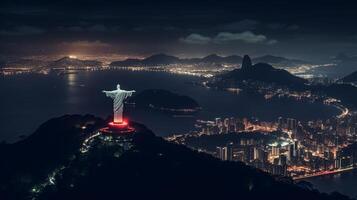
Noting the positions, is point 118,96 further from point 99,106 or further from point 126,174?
point 99,106

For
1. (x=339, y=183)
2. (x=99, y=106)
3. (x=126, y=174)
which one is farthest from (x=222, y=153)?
(x=99, y=106)

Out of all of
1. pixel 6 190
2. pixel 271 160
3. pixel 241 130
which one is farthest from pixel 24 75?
pixel 6 190

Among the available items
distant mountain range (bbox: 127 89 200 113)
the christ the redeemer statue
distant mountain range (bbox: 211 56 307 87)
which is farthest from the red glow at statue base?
distant mountain range (bbox: 211 56 307 87)

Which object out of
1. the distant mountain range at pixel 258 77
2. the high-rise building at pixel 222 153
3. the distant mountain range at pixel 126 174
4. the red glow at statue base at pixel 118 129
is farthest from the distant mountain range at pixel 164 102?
the red glow at statue base at pixel 118 129

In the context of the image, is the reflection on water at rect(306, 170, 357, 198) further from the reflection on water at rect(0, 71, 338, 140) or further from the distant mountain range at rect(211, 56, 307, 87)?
the distant mountain range at rect(211, 56, 307, 87)

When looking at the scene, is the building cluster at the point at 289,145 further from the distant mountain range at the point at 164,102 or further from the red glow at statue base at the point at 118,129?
the red glow at statue base at the point at 118,129
